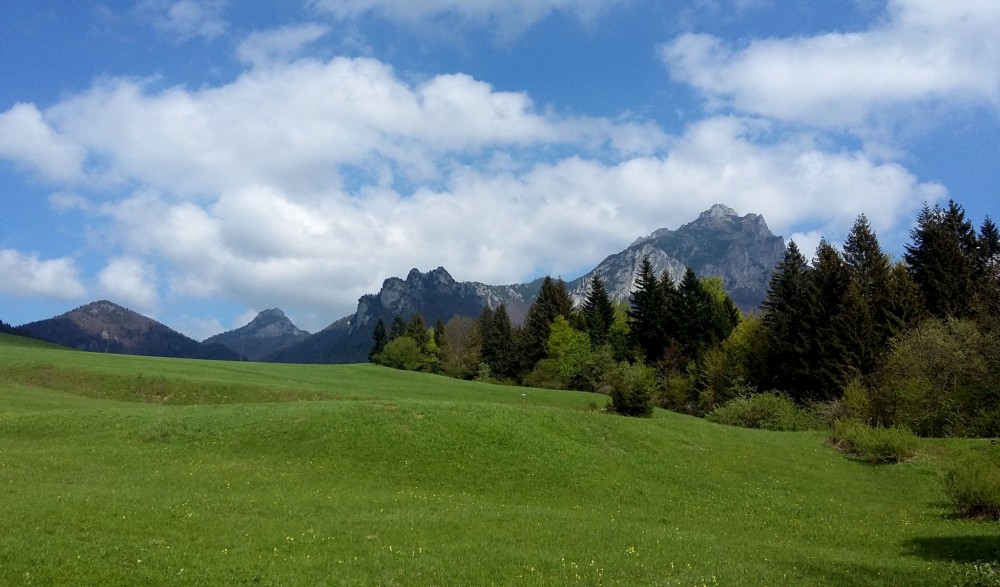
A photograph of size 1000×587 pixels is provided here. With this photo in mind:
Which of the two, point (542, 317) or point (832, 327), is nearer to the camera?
point (832, 327)

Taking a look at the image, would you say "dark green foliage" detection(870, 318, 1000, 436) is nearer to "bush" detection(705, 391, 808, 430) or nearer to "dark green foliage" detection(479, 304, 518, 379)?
"bush" detection(705, 391, 808, 430)

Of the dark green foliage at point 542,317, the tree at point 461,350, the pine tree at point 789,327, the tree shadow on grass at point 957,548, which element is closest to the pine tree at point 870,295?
the pine tree at point 789,327

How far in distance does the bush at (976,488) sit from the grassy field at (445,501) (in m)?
1.38

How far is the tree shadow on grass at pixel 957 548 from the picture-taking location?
1672 cm

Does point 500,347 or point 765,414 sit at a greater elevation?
point 500,347

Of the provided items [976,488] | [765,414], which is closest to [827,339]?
[765,414]

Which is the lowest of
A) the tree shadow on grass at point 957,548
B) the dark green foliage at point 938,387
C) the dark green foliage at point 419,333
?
the tree shadow on grass at point 957,548

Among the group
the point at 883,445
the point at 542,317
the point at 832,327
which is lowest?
the point at 883,445

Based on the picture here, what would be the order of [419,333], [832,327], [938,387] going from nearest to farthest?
[938,387], [832,327], [419,333]

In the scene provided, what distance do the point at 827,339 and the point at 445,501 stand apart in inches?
1947

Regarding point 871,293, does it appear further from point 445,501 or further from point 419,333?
point 419,333

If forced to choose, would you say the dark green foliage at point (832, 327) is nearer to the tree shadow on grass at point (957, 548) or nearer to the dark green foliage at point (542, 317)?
the tree shadow on grass at point (957, 548)

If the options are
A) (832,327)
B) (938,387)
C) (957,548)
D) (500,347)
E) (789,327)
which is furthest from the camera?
(500,347)

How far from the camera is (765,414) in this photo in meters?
53.5
